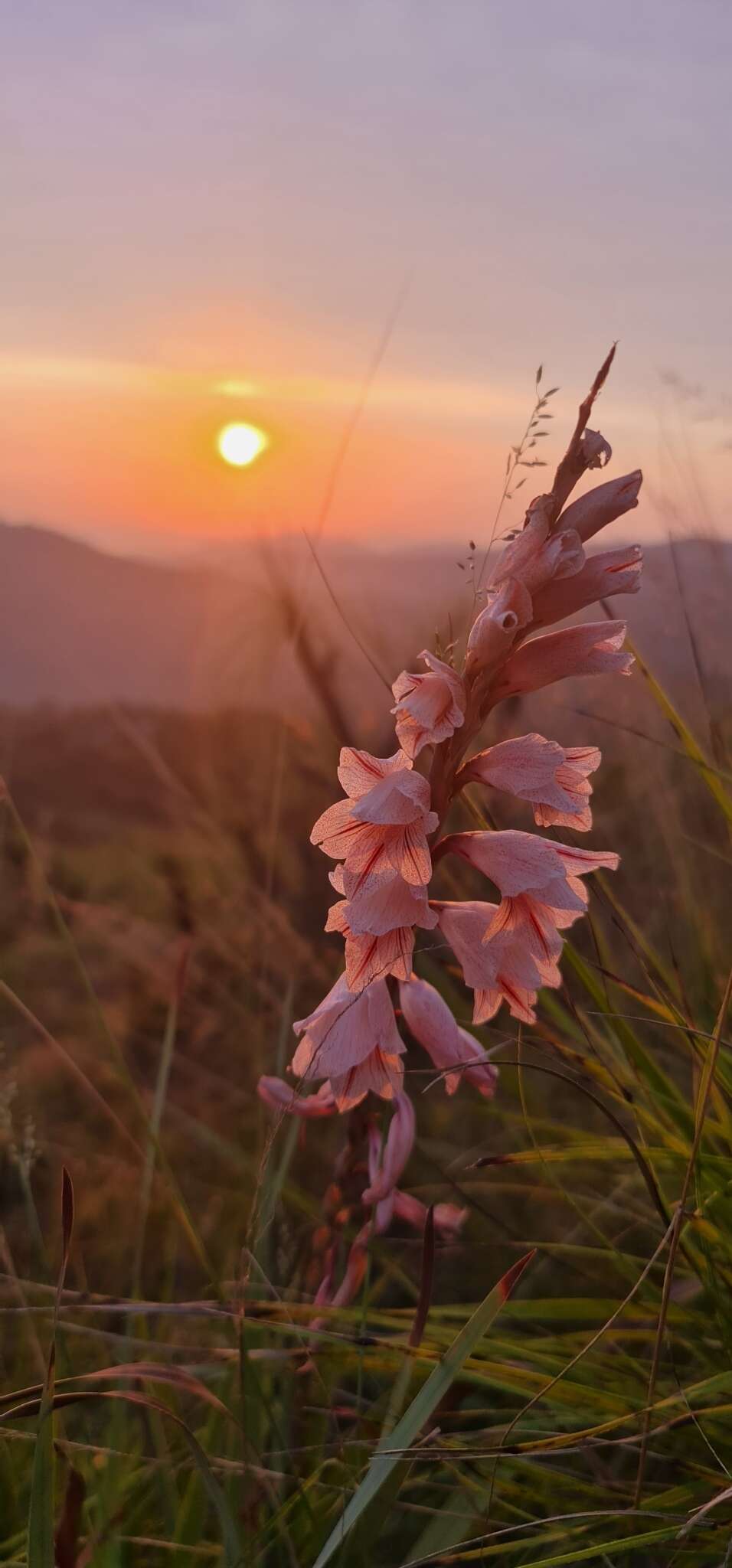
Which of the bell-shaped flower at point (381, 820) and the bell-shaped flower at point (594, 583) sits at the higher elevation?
the bell-shaped flower at point (594, 583)

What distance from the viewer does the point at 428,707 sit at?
79 centimetres

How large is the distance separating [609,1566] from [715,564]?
4.91 feet

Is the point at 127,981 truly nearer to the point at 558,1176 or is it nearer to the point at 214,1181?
the point at 214,1181

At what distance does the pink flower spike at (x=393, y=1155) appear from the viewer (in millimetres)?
914

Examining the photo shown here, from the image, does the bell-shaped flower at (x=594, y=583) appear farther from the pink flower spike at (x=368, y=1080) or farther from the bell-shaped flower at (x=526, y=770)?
the pink flower spike at (x=368, y=1080)

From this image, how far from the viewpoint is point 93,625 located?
384cm

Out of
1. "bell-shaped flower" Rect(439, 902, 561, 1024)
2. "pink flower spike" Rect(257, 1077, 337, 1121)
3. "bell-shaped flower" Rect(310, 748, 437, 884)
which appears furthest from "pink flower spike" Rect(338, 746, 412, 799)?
"pink flower spike" Rect(257, 1077, 337, 1121)

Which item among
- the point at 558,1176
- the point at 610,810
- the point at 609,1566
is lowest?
the point at 609,1566

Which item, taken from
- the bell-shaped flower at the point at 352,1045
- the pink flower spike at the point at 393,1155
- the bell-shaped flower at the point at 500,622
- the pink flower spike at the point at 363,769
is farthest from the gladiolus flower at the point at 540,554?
the pink flower spike at the point at 393,1155

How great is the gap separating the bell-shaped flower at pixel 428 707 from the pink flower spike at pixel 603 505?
0.13 m

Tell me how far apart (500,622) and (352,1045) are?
1.01 ft

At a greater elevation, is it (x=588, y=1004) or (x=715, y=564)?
(x=715, y=564)

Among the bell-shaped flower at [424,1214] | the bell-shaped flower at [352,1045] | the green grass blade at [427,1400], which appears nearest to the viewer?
the green grass blade at [427,1400]

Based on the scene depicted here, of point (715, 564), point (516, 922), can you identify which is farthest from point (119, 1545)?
point (715, 564)
